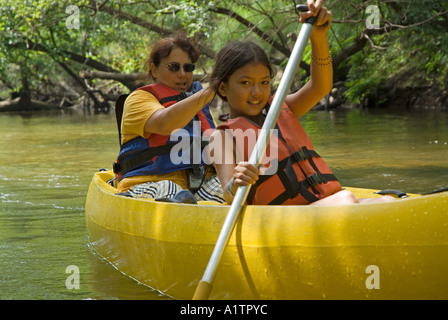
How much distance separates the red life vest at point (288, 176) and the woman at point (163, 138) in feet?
2.16

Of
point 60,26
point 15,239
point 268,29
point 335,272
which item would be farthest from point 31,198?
point 60,26

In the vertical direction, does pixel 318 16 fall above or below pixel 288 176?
above

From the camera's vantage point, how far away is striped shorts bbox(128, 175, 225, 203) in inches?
127

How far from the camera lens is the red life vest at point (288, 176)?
2596mm

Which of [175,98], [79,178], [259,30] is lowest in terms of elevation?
[79,178]

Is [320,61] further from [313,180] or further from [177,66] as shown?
[177,66]

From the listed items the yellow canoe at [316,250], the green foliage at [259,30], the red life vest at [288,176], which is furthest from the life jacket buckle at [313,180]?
the green foliage at [259,30]

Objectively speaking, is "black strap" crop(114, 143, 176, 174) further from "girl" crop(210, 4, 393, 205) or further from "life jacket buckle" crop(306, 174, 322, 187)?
"life jacket buckle" crop(306, 174, 322, 187)

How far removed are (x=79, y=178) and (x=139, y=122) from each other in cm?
319

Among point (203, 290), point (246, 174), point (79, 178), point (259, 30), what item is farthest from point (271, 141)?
point (259, 30)

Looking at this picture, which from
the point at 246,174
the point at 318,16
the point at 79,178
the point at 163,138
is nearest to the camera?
the point at 246,174

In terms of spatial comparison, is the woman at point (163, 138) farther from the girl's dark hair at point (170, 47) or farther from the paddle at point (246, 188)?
Result: the paddle at point (246, 188)

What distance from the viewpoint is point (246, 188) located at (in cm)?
239
